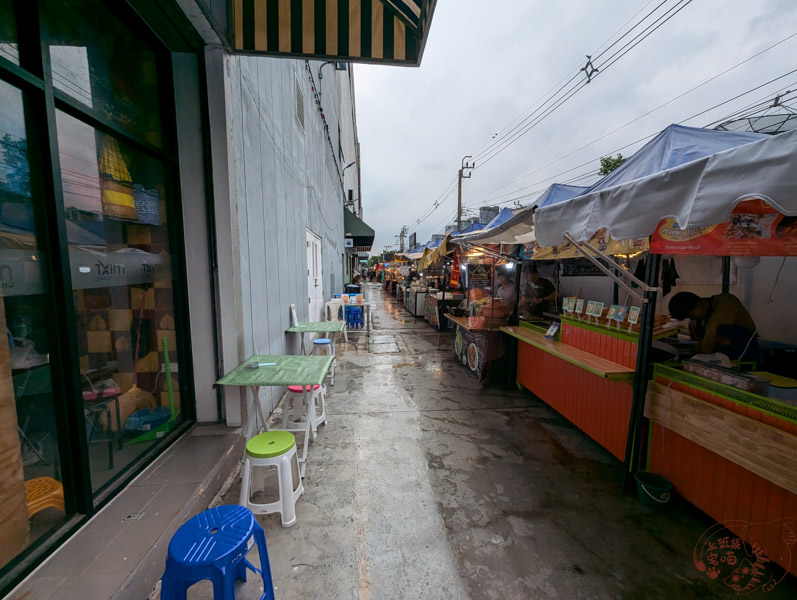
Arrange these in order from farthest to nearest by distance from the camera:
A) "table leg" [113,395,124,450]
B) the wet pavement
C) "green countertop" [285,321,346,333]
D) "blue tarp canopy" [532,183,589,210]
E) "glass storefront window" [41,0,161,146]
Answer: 1. "green countertop" [285,321,346,333]
2. "blue tarp canopy" [532,183,589,210]
3. "table leg" [113,395,124,450]
4. the wet pavement
5. "glass storefront window" [41,0,161,146]

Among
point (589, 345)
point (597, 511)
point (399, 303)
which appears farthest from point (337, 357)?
point (399, 303)

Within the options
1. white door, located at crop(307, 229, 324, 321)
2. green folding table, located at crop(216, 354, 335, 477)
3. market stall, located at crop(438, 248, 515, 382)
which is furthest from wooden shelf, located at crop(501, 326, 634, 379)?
white door, located at crop(307, 229, 324, 321)

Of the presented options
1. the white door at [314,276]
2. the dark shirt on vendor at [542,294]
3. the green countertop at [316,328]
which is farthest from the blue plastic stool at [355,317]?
the dark shirt on vendor at [542,294]

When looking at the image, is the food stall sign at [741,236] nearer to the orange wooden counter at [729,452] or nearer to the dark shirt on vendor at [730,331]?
the dark shirt on vendor at [730,331]

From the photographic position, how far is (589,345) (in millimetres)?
3912

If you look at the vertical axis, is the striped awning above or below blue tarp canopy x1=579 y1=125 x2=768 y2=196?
above

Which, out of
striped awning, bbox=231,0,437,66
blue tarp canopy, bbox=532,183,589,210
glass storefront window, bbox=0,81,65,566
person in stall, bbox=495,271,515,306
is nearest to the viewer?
glass storefront window, bbox=0,81,65,566

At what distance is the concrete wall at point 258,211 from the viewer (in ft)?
10.3

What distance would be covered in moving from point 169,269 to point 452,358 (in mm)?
5841

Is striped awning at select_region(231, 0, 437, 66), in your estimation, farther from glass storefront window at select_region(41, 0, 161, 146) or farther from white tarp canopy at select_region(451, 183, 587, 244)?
white tarp canopy at select_region(451, 183, 587, 244)

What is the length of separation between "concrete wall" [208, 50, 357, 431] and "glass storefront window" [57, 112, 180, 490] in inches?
19.4

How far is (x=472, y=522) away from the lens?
101 inches

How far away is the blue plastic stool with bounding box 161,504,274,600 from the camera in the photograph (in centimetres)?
144

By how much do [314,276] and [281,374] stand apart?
223 inches
